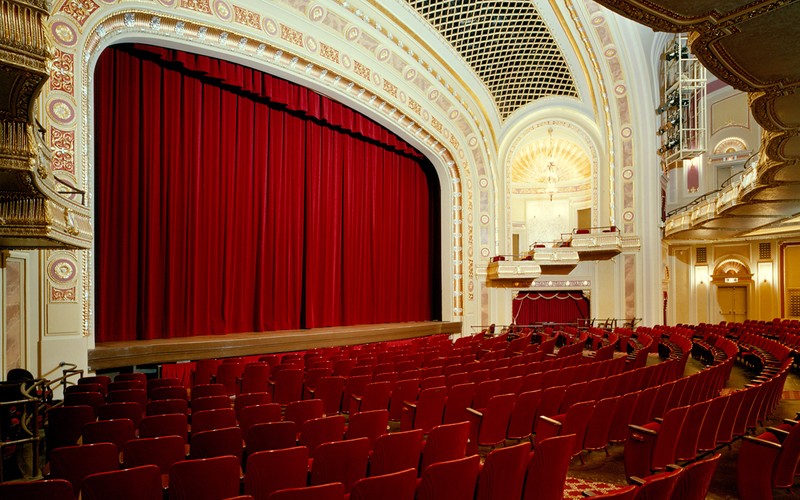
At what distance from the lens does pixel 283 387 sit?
6.05 meters

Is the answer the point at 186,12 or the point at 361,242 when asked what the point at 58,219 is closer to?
the point at 186,12

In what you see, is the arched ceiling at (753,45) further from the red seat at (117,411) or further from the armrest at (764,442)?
the red seat at (117,411)

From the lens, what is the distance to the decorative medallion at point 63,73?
7.54 meters

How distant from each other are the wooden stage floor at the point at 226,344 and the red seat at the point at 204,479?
601cm

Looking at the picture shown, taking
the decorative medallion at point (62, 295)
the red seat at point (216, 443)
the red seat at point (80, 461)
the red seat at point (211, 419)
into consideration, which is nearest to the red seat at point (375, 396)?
the red seat at point (211, 419)

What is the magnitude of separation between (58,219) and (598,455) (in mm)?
5451

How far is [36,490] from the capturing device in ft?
7.87

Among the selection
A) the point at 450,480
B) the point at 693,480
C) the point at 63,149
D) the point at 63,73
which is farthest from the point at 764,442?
the point at 63,73

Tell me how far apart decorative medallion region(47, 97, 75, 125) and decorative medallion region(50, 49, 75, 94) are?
18cm

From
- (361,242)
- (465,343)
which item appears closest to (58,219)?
(465,343)

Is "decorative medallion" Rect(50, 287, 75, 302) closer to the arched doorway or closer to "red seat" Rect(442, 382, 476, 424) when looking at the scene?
"red seat" Rect(442, 382, 476, 424)

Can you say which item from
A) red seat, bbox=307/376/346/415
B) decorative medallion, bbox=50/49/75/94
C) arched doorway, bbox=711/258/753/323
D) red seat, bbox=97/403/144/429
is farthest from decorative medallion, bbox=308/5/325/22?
arched doorway, bbox=711/258/753/323

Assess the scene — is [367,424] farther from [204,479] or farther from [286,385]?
[286,385]

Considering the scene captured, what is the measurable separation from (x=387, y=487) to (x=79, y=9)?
8.43 metres
